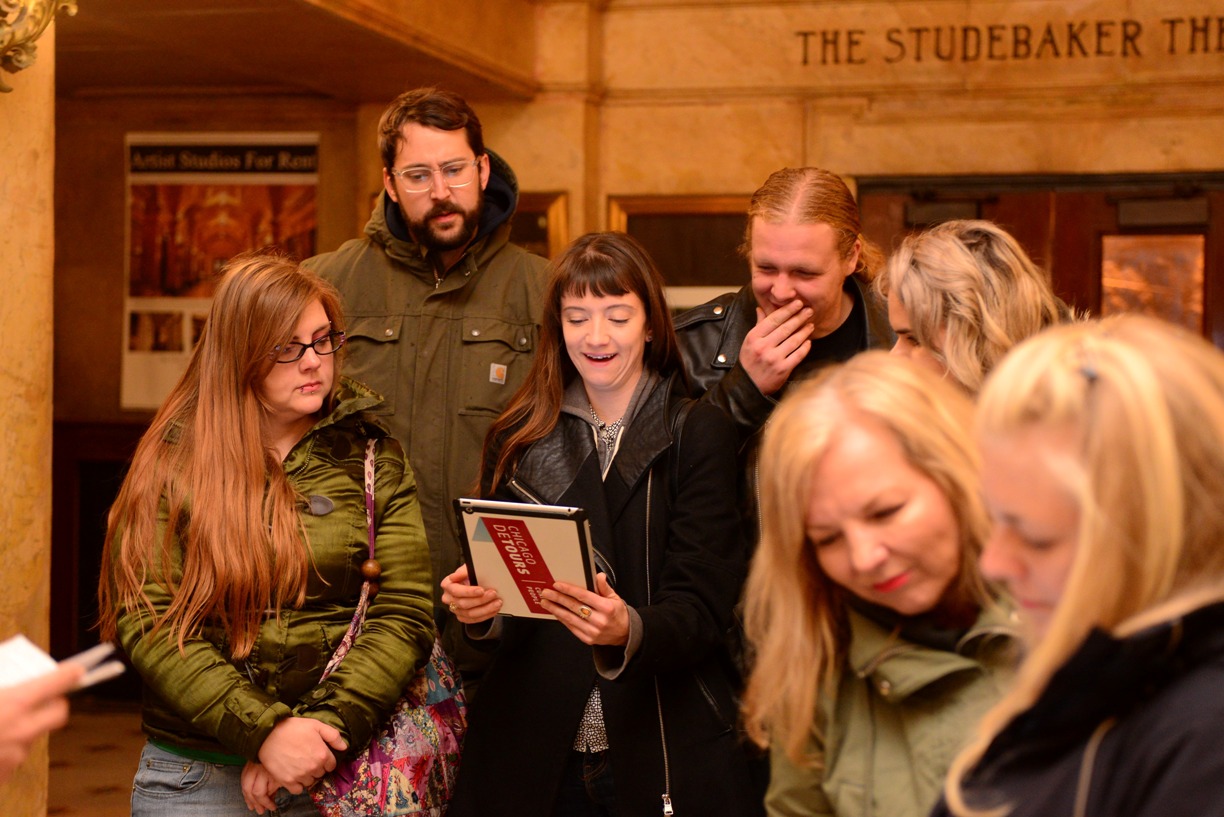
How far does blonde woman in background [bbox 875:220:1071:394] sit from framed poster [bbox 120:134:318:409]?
196 inches

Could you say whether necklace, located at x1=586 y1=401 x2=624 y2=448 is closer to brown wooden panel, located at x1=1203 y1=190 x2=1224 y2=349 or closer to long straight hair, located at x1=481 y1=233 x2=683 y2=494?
long straight hair, located at x1=481 y1=233 x2=683 y2=494

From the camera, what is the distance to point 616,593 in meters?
2.53

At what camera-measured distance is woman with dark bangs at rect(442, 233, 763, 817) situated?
2518mm

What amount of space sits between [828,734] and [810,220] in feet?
4.92

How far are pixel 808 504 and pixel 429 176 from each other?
6.27 ft

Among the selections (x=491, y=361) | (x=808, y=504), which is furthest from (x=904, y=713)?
(x=491, y=361)

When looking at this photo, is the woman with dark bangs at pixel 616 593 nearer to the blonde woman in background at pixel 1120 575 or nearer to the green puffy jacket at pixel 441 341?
the green puffy jacket at pixel 441 341

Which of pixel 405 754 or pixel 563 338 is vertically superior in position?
pixel 563 338

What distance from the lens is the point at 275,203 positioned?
719 cm

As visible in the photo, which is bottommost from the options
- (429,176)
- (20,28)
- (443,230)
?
(443,230)

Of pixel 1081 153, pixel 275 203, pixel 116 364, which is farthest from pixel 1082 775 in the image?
pixel 116 364

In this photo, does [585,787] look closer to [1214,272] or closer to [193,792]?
[193,792]

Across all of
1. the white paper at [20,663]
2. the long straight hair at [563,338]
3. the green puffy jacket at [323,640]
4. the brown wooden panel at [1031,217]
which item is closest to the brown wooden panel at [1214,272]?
the brown wooden panel at [1031,217]

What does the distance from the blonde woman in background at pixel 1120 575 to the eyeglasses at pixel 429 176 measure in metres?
2.31
